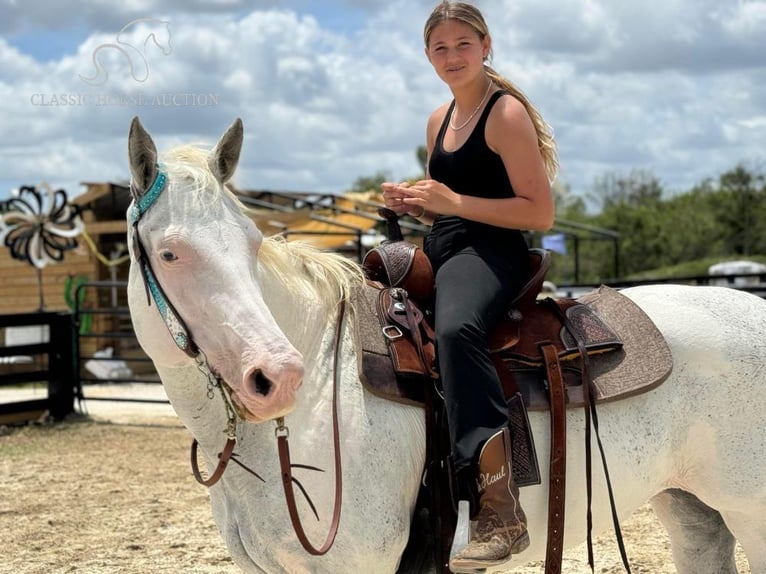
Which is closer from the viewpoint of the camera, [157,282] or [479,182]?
[157,282]

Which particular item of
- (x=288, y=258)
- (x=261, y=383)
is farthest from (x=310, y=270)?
(x=261, y=383)

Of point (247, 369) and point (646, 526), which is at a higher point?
point (247, 369)

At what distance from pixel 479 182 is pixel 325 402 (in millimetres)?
896

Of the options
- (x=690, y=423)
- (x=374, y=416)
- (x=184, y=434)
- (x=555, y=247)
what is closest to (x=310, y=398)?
(x=374, y=416)

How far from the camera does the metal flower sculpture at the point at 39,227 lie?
49.1ft

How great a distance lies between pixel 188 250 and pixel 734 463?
1.95 m

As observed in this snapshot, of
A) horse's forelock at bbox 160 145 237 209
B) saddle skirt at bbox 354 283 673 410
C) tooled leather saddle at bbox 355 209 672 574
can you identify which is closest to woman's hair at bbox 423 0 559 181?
tooled leather saddle at bbox 355 209 672 574

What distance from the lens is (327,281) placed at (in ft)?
9.27

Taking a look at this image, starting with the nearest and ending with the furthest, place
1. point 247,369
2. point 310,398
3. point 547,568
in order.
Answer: point 247,369
point 310,398
point 547,568

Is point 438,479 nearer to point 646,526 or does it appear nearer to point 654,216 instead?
point 646,526

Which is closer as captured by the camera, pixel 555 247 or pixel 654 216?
pixel 555 247

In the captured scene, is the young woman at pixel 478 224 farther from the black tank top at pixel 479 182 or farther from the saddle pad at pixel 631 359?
the saddle pad at pixel 631 359

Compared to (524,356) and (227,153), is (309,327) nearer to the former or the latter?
(227,153)

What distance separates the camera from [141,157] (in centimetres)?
244
